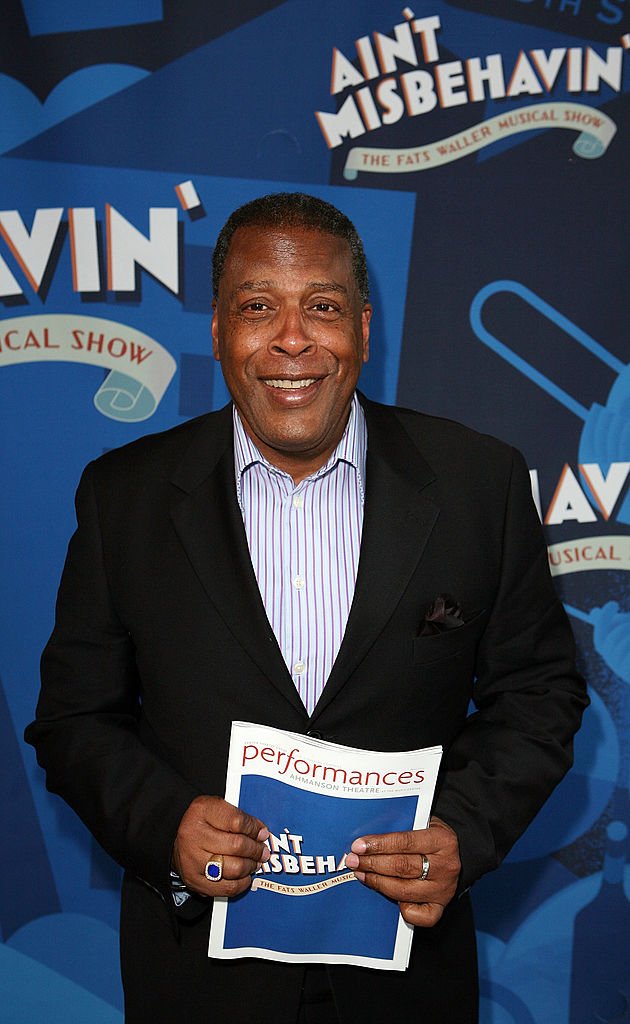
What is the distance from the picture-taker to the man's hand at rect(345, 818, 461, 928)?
1.44 meters

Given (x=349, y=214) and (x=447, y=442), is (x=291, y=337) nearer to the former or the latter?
(x=447, y=442)

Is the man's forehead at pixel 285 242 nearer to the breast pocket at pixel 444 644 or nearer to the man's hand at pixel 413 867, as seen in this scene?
the breast pocket at pixel 444 644

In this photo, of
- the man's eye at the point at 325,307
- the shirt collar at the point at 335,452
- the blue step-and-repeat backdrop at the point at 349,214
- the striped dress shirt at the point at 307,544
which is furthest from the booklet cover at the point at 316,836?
the blue step-and-repeat backdrop at the point at 349,214

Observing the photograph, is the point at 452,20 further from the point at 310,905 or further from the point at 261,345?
the point at 310,905

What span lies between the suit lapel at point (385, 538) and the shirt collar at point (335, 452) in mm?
23

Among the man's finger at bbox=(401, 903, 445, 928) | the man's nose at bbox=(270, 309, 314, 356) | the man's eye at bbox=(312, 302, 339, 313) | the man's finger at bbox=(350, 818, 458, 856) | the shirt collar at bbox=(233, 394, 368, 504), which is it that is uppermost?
the man's eye at bbox=(312, 302, 339, 313)

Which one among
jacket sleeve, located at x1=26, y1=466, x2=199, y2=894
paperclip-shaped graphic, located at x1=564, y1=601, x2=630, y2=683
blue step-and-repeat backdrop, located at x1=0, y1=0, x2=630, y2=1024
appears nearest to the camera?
jacket sleeve, located at x1=26, y1=466, x2=199, y2=894

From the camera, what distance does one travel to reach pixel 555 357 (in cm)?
245

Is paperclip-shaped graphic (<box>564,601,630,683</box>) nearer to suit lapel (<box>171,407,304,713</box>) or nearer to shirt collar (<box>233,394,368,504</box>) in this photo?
shirt collar (<box>233,394,368,504</box>)

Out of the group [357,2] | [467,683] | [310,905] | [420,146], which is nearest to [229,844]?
[310,905]

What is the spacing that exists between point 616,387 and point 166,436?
1.15 metres

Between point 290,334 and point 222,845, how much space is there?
74 centimetres

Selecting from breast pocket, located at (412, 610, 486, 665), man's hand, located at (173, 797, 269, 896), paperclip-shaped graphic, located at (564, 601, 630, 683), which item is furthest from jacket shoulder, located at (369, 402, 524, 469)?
paperclip-shaped graphic, located at (564, 601, 630, 683)

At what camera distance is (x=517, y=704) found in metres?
1.68
